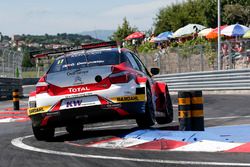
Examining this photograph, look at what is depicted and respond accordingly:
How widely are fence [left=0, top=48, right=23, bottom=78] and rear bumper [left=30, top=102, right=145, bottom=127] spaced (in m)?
23.3

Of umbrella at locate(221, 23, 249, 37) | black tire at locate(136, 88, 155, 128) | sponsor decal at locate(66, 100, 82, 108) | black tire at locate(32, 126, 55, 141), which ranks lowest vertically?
black tire at locate(32, 126, 55, 141)

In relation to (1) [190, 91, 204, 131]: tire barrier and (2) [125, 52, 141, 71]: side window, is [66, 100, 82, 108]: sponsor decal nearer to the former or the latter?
(2) [125, 52, 141, 71]: side window

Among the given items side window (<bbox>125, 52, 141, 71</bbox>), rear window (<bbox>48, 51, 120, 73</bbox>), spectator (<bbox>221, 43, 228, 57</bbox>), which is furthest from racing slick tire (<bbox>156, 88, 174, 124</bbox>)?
spectator (<bbox>221, 43, 228, 57</bbox>)

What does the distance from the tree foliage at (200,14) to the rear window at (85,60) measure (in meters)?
42.4

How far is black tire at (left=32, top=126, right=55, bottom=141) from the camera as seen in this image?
10.2 meters

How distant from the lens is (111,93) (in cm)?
962

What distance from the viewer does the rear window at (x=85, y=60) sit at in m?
10.4

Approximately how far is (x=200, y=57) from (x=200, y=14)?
128 ft

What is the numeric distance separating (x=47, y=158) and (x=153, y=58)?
22963mm

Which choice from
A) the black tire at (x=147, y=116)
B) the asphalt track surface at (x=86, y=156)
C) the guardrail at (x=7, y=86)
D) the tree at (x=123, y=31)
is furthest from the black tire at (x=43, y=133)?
the tree at (x=123, y=31)

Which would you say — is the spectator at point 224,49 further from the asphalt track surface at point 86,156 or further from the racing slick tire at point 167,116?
the asphalt track surface at point 86,156

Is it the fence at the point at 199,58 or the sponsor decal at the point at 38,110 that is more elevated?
the fence at the point at 199,58

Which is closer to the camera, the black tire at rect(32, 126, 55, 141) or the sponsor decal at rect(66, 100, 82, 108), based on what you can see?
the sponsor decal at rect(66, 100, 82, 108)

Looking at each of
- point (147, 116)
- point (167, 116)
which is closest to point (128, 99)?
point (147, 116)
